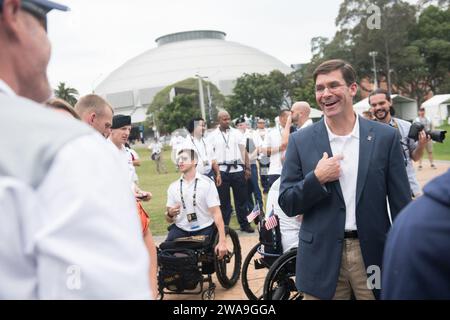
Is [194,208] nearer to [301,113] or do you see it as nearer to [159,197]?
[301,113]

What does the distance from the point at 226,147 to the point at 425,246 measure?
25.6 feet

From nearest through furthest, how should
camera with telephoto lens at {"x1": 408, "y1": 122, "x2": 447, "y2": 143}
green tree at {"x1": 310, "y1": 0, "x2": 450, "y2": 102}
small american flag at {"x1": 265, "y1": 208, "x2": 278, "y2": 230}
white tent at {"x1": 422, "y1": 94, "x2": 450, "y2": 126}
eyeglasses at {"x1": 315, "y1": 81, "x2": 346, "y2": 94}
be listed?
eyeglasses at {"x1": 315, "y1": 81, "x2": 346, "y2": 94}, camera with telephoto lens at {"x1": 408, "y1": 122, "x2": 447, "y2": 143}, small american flag at {"x1": 265, "y1": 208, "x2": 278, "y2": 230}, white tent at {"x1": 422, "y1": 94, "x2": 450, "y2": 126}, green tree at {"x1": 310, "y1": 0, "x2": 450, "y2": 102}

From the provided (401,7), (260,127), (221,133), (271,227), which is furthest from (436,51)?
(271,227)

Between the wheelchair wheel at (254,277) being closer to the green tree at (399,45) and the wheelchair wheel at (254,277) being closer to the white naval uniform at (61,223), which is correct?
the white naval uniform at (61,223)

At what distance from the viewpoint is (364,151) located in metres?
2.71

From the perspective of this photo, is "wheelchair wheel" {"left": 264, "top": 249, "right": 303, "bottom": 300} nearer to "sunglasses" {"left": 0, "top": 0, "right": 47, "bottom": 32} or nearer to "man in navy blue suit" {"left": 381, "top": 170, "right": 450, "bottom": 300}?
"man in navy blue suit" {"left": 381, "top": 170, "right": 450, "bottom": 300}

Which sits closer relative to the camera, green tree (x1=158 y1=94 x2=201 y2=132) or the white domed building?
green tree (x1=158 y1=94 x2=201 y2=132)

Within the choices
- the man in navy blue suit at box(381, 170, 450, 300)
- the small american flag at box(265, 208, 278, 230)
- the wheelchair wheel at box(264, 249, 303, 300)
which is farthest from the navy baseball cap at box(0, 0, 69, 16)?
the small american flag at box(265, 208, 278, 230)

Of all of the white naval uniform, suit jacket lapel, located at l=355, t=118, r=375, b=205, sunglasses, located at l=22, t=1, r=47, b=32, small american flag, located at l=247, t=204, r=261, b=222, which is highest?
sunglasses, located at l=22, t=1, r=47, b=32

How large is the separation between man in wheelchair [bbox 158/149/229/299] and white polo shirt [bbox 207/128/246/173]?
124 inches

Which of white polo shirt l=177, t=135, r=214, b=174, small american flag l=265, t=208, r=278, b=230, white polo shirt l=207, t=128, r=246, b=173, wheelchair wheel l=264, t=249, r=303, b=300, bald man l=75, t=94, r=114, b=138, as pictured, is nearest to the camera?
bald man l=75, t=94, r=114, b=138

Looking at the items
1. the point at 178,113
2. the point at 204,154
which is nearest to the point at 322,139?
the point at 204,154

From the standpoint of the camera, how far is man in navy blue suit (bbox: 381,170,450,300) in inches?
42.3

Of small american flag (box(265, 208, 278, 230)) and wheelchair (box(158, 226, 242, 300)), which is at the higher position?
small american flag (box(265, 208, 278, 230))
